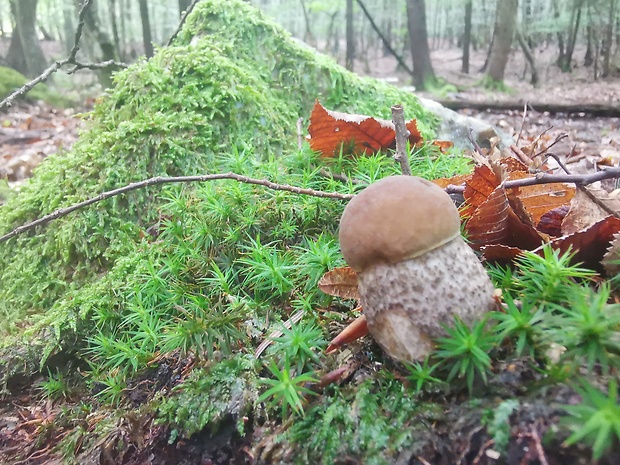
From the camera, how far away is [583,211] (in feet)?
5.65

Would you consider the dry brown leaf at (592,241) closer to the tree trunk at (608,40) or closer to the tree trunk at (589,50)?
the tree trunk at (608,40)

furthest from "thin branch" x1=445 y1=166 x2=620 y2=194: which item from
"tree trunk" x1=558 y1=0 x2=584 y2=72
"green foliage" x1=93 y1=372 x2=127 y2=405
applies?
"tree trunk" x1=558 y1=0 x2=584 y2=72

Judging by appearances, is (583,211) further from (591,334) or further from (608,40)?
(608,40)

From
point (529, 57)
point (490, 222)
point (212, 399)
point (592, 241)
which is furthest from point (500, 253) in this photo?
point (529, 57)

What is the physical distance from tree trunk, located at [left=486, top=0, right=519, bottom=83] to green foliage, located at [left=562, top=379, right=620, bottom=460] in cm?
1319

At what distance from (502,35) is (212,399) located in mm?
13530

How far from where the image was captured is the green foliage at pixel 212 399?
1407 millimetres

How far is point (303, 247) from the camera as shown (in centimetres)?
201

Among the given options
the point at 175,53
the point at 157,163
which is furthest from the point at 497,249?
the point at 175,53

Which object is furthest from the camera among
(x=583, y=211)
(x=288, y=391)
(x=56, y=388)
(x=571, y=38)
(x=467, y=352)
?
(x=571, y=38)

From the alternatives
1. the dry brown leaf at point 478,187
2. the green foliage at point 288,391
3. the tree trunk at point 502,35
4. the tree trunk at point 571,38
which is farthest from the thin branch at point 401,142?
the tree trunk at point 571,38

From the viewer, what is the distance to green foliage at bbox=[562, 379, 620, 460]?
0.86 m

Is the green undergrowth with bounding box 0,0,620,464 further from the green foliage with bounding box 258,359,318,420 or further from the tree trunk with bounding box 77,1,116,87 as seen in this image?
the tree trunk with bounding box 77,1,116,87

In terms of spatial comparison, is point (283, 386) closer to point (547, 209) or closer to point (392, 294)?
point (392, 294)
